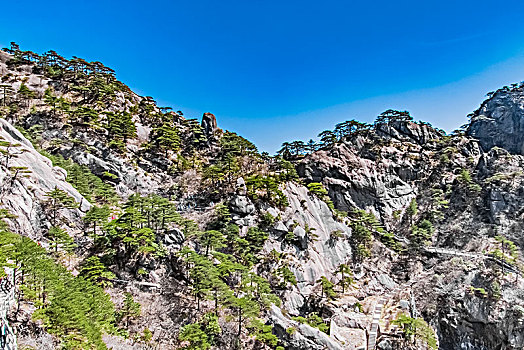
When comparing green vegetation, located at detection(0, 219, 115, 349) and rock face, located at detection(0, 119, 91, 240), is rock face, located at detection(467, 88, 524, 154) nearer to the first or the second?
rock face, located at detection(0, 119, 91, 240)

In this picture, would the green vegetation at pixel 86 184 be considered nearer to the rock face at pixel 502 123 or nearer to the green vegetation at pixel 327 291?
the green vegetation at pixel 327 291

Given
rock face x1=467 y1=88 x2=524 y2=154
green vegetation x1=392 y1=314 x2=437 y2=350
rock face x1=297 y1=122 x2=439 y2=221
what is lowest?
green vegetation x1=392 y1=314 x2=437 y2=350

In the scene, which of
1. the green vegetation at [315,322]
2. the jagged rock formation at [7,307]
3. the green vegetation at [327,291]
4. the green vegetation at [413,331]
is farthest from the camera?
the green vegetation at [327,291]

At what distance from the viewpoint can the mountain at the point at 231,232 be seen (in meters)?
19.0

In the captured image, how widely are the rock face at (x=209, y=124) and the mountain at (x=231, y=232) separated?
0.92ft

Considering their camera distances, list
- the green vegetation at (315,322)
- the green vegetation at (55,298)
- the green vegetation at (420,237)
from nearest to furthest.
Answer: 1. the green vegetation at (55,298)
2. the green vegetation at (315,322)
3. the green vegetation at (420,237)


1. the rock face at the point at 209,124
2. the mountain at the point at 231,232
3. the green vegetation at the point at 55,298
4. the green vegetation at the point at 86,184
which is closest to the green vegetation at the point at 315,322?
the mountain at the point at 231,232

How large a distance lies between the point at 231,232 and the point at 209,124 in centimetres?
2844

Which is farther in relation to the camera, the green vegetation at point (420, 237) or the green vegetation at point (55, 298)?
the green vegetation at point (420, 237)

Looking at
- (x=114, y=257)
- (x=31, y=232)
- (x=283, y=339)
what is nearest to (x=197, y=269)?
(x=114, y=257)

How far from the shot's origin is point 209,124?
52.9 metres

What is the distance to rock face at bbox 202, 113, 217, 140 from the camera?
52.0 meters

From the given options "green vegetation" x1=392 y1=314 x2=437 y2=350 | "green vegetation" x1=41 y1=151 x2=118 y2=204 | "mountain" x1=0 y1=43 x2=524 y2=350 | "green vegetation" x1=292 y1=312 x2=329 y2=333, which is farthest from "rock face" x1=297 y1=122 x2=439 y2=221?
"green vegetation" x1=41 y1=151 x2=118 y2=204

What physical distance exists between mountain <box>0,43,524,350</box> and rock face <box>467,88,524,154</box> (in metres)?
1.86
